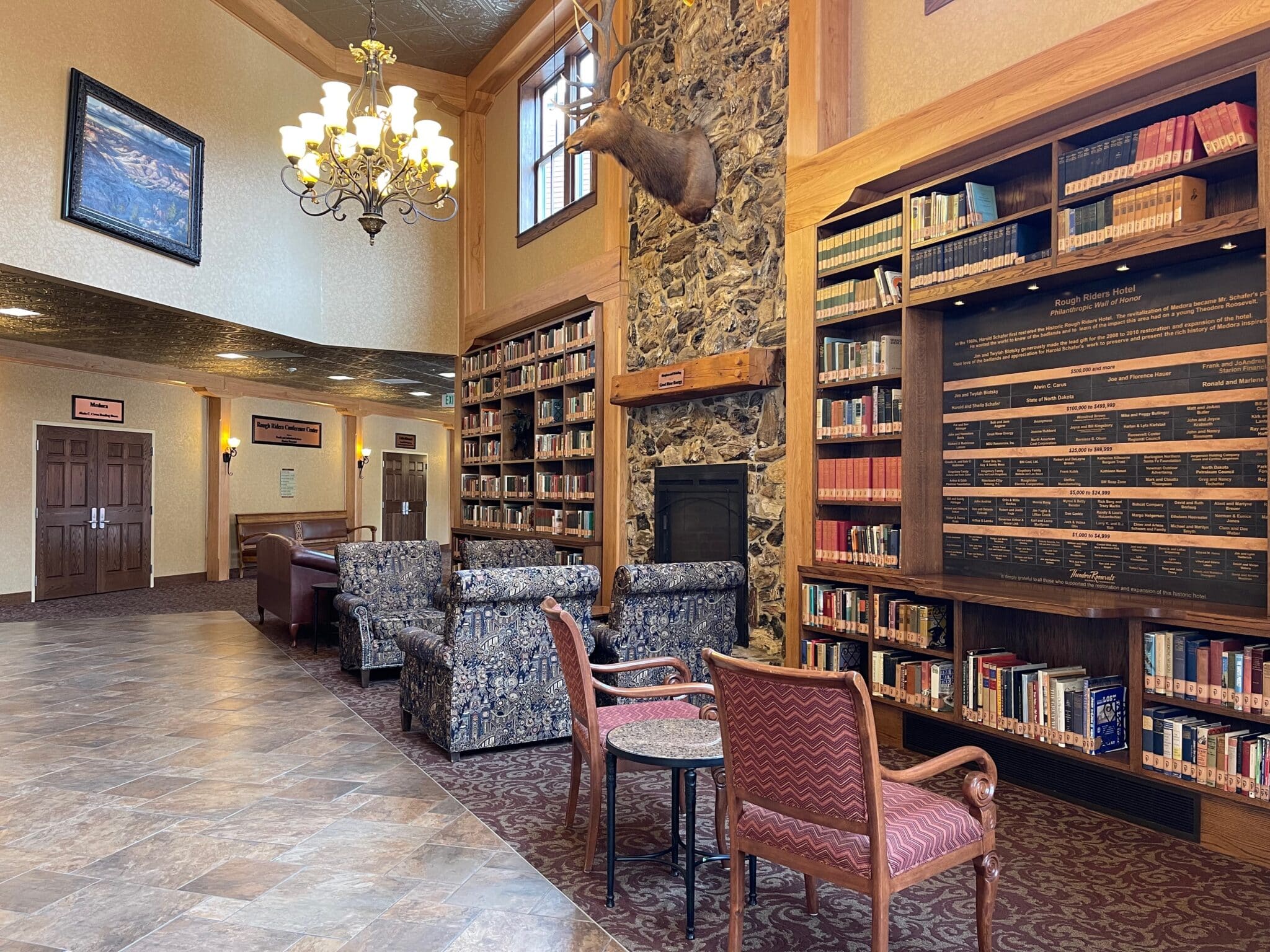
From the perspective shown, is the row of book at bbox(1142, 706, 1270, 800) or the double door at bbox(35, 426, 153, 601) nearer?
the row of book at bbox(1142, 706, 1270, 800)

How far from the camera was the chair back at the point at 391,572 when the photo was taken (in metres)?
6.65

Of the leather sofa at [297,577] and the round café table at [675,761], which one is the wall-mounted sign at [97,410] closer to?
the leather sofa at [297,577]

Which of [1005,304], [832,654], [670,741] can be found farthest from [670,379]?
[670,741]

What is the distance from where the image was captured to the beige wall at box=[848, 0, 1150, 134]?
404 cm

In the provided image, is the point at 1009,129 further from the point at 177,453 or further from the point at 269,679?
the point at 177,453

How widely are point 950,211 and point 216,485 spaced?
12.5 m

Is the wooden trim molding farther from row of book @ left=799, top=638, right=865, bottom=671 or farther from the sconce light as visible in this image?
the sconce light

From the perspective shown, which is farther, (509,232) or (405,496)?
(405,496)

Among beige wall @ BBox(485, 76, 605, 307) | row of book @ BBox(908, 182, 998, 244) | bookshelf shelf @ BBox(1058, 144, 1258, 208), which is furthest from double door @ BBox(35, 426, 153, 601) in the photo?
bookshelf shelf @ BBox(1058, 144, 1258, 208)

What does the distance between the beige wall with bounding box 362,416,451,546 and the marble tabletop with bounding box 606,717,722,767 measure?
14598 millimetres

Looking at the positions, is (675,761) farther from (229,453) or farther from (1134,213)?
(229,453)

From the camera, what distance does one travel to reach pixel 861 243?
4738 mm

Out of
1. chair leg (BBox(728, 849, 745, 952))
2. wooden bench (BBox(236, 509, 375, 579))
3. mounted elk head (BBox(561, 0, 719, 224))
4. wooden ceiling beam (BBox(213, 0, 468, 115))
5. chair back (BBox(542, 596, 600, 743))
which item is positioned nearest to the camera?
chair leg (BBox(728, 849, 745, 952))

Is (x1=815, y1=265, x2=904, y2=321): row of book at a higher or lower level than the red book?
lower
